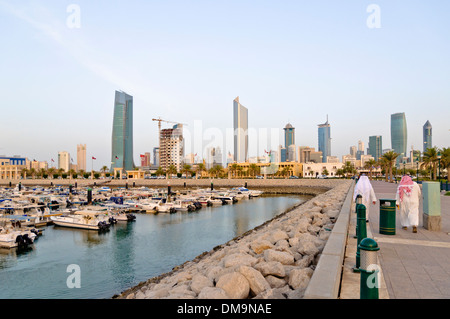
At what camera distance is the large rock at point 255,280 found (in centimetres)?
589

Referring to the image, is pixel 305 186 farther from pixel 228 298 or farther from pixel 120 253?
pixel 228 298

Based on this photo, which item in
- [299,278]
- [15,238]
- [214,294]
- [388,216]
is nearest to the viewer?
[214,294]

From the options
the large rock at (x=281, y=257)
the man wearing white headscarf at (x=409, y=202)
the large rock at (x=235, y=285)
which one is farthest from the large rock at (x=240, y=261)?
the man wearing white headscarf at (x=409, y=202)

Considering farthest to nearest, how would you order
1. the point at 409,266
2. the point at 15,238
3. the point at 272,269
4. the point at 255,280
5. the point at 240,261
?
1. the point at 15,238
2. the point at 240,261
3. the point at 272,269
4. the point at 409,266
5. the point at 255,280

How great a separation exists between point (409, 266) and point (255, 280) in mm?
3243

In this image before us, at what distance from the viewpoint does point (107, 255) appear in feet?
72.1

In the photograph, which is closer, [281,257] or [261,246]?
[281,257]

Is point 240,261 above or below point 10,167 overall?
below

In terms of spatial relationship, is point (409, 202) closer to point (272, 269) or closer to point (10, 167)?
point (272, 269)

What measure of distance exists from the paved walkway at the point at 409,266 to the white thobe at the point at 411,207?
0.35m

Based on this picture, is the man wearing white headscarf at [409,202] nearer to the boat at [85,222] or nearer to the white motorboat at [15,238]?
the white motorboat at [15,238]

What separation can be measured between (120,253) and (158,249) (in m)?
2.74

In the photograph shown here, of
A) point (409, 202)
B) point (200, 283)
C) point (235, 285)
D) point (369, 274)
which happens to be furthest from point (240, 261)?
point (409, 202)
